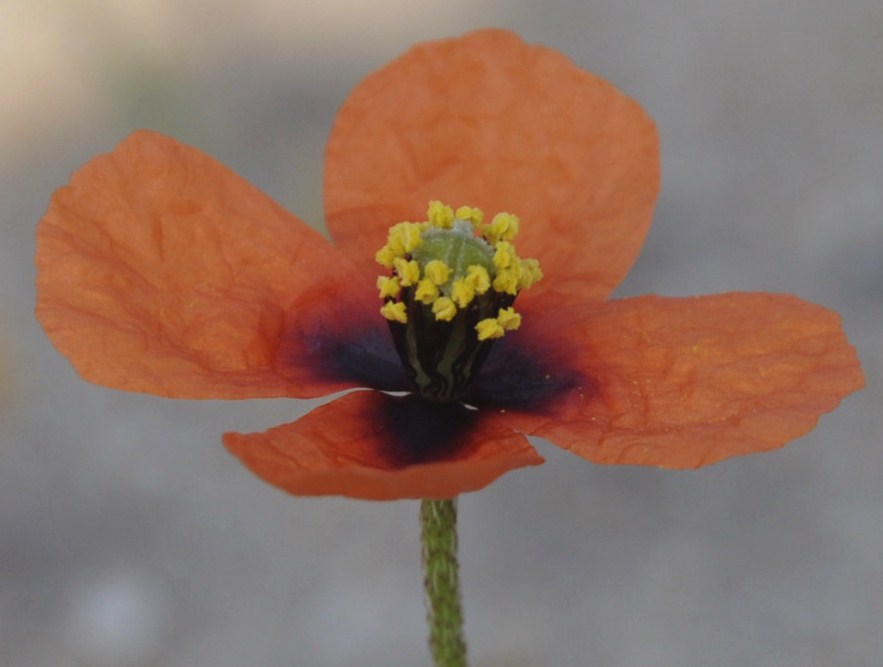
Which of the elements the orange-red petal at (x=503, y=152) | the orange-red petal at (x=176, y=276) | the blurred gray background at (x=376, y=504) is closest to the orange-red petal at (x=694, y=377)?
the orange-red petal at (x=503, y=152)

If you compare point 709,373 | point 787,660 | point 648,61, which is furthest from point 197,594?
point 648,61

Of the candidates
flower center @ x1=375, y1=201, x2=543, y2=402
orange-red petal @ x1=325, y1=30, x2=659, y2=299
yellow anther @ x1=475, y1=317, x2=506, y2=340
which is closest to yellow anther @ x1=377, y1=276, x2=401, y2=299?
flower center @ x1=375, y1=201, x2=543, y2=402

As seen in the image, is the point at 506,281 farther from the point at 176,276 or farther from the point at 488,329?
the point at 176,276

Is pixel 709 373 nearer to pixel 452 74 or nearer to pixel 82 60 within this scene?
pixel 452 74

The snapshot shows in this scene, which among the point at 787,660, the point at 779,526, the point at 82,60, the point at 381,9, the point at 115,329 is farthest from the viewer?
the point at 381,9

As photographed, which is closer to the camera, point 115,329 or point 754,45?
point 115,329

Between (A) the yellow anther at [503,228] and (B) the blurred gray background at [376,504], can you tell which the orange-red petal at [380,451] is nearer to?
(A) the yellow anther at [503,228]

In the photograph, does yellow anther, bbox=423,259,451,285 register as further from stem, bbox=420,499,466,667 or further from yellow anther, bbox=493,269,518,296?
stem, bbox=420,499,466,667
